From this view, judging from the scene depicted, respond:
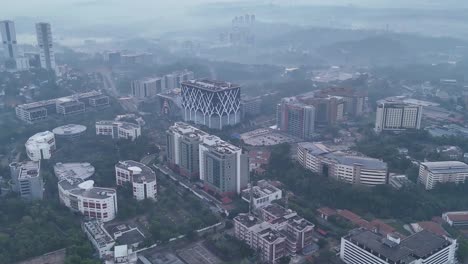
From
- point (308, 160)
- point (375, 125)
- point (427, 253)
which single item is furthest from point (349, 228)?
point (375, 125)

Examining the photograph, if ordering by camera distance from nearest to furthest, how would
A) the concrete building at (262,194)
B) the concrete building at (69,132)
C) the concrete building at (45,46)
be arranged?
1. the concrete building at (262,194)
2. the concrete building at (69,132)
3. the concrete building at (45,46)

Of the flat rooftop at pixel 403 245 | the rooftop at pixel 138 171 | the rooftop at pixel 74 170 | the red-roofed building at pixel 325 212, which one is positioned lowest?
the red-roofed building at pixel 325 212

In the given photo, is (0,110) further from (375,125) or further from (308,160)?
(375,125)

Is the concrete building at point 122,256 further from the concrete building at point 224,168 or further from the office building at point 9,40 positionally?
the office building at point 9,40

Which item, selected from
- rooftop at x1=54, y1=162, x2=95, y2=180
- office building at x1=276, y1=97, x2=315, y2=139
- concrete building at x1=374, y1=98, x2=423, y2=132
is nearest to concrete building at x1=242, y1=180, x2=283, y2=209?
rooftop at x1=54, y1=162, x2=95, y2=180

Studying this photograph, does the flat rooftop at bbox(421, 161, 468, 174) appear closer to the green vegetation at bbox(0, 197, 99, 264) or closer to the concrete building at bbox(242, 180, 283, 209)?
the concrete building at bbox(242, 180, 283, 209)

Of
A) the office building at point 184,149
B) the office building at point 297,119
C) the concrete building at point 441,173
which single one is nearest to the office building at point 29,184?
the office building at point 184,149
